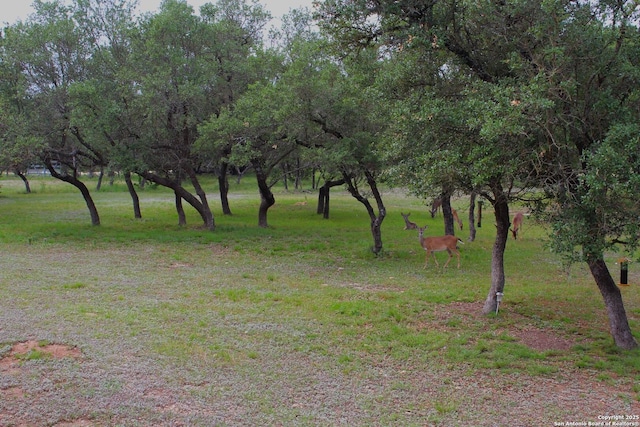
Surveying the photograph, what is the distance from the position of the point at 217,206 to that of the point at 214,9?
47.6 ft

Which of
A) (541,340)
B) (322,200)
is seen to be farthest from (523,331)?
(322,200)

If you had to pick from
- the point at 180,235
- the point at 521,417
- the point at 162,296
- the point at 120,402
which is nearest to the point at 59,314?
the point at 162,296

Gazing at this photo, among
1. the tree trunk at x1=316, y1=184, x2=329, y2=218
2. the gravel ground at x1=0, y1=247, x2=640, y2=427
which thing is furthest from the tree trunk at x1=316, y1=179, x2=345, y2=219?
the gravel ground at x1=0, y1=247, x2=640, y2=427

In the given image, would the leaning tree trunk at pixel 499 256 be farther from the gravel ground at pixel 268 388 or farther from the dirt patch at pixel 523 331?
the gravel ground at pixel 268 388

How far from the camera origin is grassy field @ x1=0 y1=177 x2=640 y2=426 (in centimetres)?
593

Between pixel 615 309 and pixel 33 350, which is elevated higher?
pixel 615 309

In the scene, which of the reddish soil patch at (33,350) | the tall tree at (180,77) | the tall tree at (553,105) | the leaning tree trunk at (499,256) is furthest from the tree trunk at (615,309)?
the tall tree at (180,77)

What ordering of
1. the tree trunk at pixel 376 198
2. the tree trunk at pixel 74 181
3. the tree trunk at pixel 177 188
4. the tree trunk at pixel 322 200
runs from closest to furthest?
the tree trunk at pixel 376 198, the tree trunk at pixel 74 181, the tree trunk at pixel 177 188, the tree trunk at pixel 322 200

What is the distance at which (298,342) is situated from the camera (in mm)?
8164

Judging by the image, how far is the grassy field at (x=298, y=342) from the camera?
19.4ft

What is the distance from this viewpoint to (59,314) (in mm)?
9086

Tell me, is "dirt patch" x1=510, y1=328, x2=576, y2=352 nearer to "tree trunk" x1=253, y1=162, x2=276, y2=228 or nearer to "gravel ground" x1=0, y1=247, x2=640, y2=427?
"gravel ground" x1=0, y1=247, x2=640, y2=427

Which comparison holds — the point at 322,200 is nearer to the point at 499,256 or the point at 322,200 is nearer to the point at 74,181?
the point at 74,181

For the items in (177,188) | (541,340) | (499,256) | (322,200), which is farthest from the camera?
(322,200)
